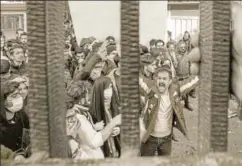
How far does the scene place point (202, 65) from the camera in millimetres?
1731

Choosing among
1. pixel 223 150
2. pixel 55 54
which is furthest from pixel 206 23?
pixel 55 54

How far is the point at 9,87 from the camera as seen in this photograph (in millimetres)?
1887

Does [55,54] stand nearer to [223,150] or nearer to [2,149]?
[2,149]

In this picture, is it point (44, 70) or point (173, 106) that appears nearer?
point (44, 70)

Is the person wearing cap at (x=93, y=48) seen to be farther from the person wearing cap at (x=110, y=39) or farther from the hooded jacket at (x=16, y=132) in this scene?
the hooded jacket at (x=16, y=132)

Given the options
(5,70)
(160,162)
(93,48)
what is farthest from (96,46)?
(160,162)

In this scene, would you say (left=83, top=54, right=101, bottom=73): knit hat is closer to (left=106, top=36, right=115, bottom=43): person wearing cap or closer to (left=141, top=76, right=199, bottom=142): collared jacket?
(left=106, top=36, right=115, bottom=43): person wearing cap

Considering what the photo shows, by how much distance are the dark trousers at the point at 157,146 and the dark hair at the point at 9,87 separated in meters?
0.65

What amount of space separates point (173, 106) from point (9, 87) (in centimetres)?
77

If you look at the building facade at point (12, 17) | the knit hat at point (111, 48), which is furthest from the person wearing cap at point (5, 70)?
the knit hat at point (111, 48)

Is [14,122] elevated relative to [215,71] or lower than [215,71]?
lower

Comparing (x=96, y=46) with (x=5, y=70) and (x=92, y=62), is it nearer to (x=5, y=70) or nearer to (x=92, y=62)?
(x=92, y=62)

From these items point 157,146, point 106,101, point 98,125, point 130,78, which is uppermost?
point 130,78

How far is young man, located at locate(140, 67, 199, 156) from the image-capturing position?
6.54 ft
